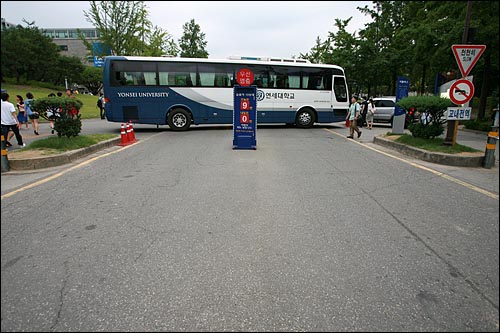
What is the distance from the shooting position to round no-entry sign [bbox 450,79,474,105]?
8047 millimetres

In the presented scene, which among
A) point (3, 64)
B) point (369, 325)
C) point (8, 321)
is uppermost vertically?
point (3, 64)

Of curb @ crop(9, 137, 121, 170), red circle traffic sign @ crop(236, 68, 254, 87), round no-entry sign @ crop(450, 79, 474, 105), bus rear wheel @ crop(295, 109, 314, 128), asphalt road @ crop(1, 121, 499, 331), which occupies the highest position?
red circle traffic sign @ crop(236, 68, 254, 87)

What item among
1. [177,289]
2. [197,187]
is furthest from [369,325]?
[197,187]

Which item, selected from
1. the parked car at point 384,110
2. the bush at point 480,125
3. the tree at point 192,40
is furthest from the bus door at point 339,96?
the tree at point 192,40

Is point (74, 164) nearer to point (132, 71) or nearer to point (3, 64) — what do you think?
point (3, 64)

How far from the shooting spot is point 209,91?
15.8 meters

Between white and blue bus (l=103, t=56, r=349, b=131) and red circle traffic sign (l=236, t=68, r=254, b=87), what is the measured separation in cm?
19

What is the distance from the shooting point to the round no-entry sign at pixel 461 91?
8.05 metres

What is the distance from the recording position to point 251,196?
534 cm

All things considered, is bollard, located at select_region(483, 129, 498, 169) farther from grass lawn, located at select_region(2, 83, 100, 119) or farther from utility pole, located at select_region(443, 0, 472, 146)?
grass lawn, located at select_region(2, 83, 100, 119)

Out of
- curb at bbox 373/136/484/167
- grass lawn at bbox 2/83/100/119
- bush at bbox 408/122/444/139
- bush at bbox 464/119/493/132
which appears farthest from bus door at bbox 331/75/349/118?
grass lawn at bbox 2/83/100/119

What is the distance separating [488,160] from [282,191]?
228 inches

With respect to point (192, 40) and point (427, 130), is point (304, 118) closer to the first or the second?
point (427, 130)

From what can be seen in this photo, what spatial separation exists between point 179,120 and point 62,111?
7294 mm
